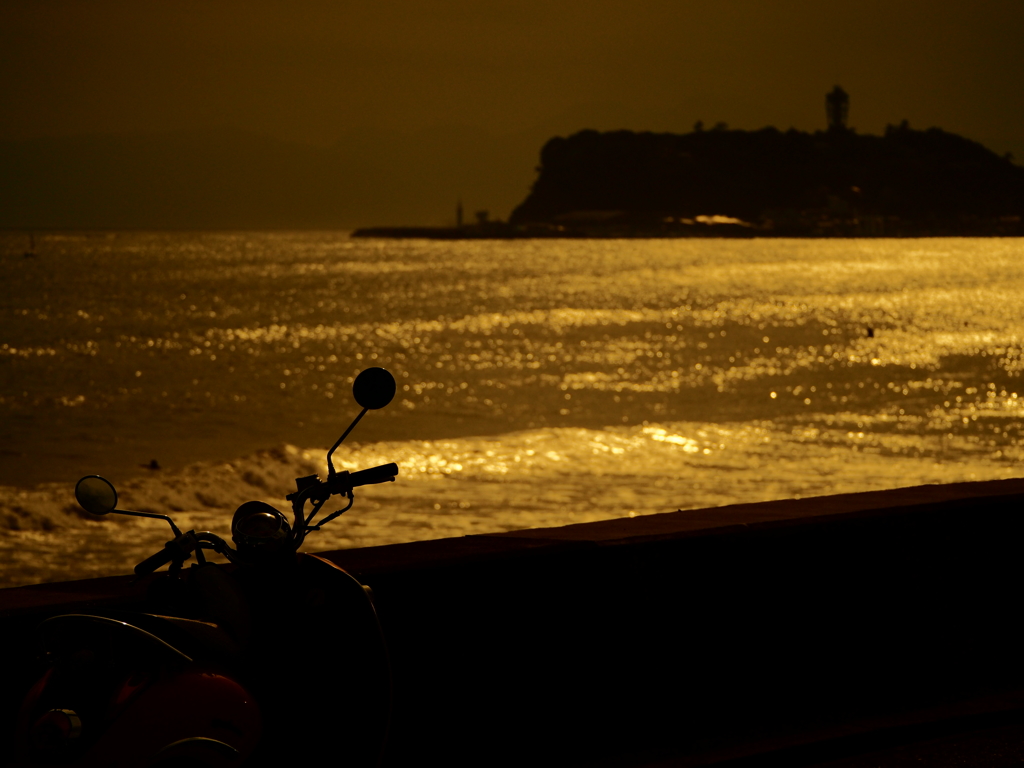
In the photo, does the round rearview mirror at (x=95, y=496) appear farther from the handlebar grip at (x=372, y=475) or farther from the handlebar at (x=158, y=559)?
the handlebar grip at (x=372, y=475)

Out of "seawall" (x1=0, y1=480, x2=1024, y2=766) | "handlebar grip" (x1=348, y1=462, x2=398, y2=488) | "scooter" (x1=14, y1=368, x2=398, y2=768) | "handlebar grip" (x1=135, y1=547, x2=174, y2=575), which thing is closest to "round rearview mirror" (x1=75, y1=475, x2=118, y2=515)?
"scooter" (x1=14, y1=368, x2=398, y2=768)

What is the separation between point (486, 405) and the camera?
40.2m

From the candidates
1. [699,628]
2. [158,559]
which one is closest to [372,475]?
[158,559]

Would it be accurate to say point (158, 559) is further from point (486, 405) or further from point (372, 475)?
point (486, 405)

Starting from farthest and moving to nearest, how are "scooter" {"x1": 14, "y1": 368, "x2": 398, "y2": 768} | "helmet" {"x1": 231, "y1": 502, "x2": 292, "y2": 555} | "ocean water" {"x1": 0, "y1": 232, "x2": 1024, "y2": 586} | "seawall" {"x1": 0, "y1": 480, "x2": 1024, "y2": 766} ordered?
"ocean water" {"x1": 0, "y1": 232, "x2": 1024, "y2": 586}, "seawall" {"x1": 0, "y1": 480, "x2": 1024, "y2": 766}, "helmet" {"x1": 231, "y1": 502, "x2": 292, "y2": 555}, "scooter" {"x1": 14, "y1": 368, "x2": 398, "y2": 768}

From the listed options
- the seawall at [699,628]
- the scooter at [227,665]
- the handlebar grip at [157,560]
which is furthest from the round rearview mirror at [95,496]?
the seawall at [699,628]

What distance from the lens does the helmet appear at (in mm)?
3047

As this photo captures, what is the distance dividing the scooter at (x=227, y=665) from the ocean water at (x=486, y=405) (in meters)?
13.0

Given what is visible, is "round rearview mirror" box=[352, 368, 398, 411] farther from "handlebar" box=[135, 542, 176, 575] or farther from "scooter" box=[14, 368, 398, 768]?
"handlebar" box=[135, 542, 176, 575]

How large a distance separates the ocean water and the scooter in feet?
42.7

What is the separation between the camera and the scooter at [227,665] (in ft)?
9.34

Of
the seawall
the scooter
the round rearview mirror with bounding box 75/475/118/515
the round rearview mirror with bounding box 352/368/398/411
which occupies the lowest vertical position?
the seawall

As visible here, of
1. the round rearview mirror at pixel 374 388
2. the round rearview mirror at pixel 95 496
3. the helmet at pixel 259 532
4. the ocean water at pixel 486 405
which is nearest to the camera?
the helmet at pixel 259 532

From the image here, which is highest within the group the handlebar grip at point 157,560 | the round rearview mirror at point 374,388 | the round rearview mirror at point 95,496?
the round rearview mirror at point 374,388
